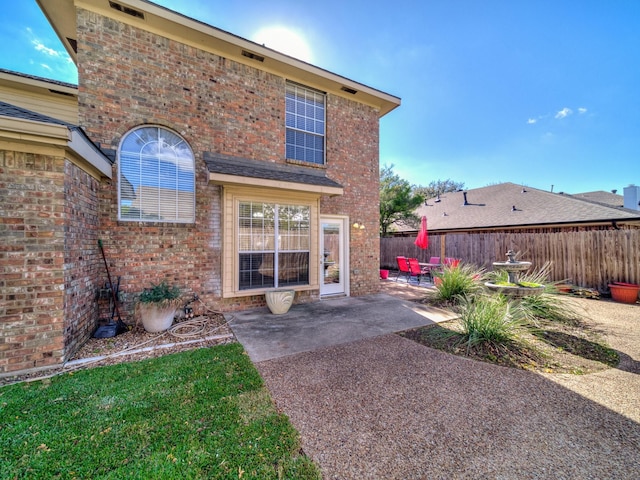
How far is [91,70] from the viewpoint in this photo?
498 centimetres

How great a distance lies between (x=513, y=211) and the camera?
13477 mm

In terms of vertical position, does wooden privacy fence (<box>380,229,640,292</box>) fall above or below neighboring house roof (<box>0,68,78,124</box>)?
below

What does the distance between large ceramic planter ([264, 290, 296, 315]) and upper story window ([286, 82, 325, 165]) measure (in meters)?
4.04

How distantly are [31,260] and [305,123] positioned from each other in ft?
22.0

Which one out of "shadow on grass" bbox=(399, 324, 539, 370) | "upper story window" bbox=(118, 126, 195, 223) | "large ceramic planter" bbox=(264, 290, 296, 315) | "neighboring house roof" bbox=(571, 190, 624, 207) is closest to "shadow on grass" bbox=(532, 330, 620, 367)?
"shadow on grass" bbox=(399, 324, 539, 370)

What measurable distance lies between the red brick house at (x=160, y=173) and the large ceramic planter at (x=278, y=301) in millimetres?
514

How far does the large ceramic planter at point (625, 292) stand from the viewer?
7.19 m

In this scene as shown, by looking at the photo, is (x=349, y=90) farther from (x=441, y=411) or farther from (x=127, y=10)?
(x=441, y=411)

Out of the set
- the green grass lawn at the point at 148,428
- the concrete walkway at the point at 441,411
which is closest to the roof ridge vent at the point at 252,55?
the concrete walkway at the point at 441,411

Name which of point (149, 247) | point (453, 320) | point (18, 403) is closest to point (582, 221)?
point (453, 320)

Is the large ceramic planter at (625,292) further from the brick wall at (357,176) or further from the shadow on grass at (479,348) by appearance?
the brick wall at (357,176)

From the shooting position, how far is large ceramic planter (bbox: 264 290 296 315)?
19.7ft

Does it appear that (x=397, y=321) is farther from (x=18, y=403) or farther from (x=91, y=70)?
(x=91, y=70)

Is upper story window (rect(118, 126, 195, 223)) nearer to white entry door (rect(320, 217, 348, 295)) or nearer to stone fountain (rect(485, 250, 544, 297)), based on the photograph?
white entry door (rect(320, 217, 348, 295))
